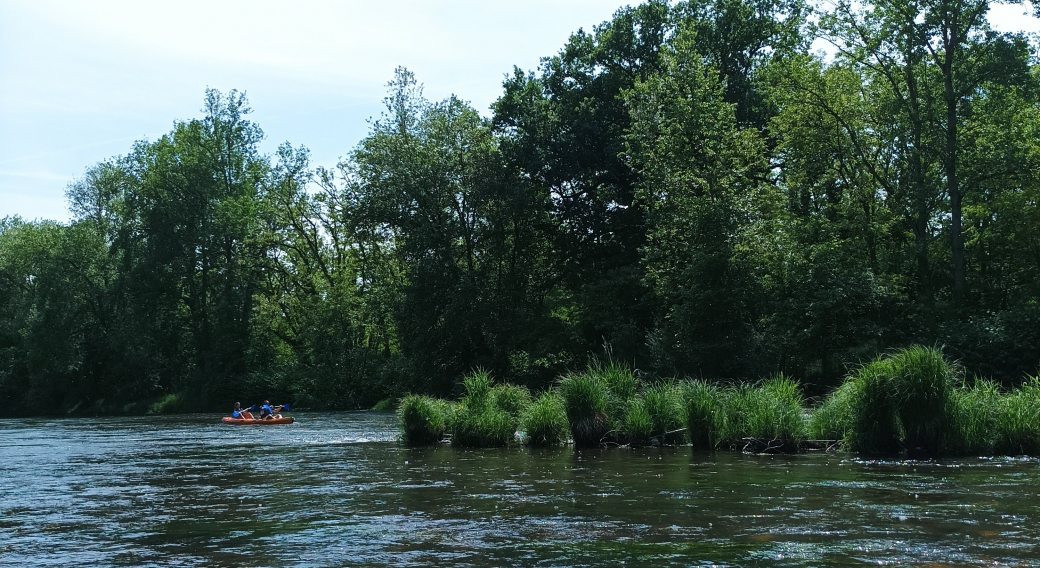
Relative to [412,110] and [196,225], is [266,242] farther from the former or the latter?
[412,110]

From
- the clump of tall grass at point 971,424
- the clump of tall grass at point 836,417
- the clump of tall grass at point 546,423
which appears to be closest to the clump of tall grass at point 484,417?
the clump of tall grass at point 546,423

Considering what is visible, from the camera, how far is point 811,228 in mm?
36531

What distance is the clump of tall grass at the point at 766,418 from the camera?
1820cm

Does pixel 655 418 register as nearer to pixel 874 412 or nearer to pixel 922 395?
pixel 874 412

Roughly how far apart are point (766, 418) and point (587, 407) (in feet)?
12.3

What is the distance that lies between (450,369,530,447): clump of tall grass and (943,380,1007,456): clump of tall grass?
9413 mm

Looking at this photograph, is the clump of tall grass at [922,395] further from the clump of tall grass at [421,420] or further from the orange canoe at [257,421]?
the orange canoe at [257,421]

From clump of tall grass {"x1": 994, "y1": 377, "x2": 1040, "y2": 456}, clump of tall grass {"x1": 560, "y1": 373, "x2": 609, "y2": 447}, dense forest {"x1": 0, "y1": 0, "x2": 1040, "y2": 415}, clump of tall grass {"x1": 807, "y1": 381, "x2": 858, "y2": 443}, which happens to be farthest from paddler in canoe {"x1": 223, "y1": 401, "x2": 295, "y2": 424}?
clump of tall grass {"x1": 994, "y1": 377, "x2": 1040, "y2": 456}

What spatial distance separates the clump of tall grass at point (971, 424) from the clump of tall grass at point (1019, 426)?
10 cm

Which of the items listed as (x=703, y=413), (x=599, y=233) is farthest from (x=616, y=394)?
(x=599, y=233)

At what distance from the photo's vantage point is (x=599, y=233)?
47875 mm

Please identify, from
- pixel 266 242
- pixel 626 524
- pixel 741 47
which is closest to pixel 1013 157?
pixel 741 47

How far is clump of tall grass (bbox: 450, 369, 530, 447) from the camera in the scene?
21.4m

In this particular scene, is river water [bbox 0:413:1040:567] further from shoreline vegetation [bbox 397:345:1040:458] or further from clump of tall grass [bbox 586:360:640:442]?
clump of tall grass [bbox 586:360:640:442]
